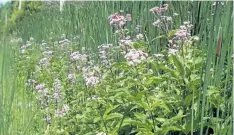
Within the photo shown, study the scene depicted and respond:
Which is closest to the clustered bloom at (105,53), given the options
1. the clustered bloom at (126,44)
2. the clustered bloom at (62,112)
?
the clustered bloom at (126,44)

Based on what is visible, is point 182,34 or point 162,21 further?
point 162,21

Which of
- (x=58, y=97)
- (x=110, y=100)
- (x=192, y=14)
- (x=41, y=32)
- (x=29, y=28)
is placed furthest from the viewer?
(x=29, y=28)

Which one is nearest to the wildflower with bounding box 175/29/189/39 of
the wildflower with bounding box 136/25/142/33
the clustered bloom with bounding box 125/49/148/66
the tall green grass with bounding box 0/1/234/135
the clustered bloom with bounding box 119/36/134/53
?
the tall green grass with bounding box 0/1/234/135

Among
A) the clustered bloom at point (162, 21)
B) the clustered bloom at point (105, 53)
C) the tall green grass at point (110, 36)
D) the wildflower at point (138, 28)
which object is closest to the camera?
the tall green grass at point (110, 36)

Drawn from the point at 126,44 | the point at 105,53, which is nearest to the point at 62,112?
the point at 126,44

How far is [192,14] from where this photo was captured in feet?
9.59

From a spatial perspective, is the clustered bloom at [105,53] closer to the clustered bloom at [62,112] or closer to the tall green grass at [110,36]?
the tall green grass at [110,36]

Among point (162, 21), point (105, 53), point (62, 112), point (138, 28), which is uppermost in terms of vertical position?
point (162, 21)

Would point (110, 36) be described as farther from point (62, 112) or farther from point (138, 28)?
point (62, 112)

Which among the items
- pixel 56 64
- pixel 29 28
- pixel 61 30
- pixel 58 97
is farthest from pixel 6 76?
pixel 29 28

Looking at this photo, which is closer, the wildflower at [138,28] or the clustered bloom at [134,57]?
the clustered bloom at [134,57]

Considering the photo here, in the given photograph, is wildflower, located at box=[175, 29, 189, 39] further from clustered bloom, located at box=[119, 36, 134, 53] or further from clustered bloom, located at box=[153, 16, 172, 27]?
clustered bloom, located at box=[153, 16, 172, 27]

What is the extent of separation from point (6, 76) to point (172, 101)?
88cm

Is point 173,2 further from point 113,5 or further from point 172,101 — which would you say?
point 172,101
